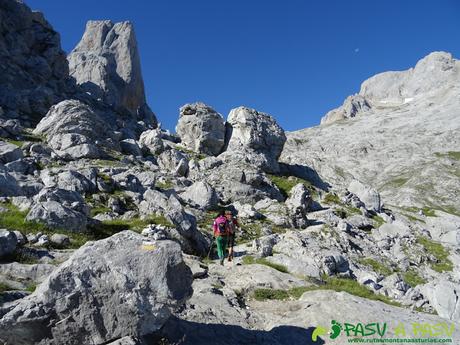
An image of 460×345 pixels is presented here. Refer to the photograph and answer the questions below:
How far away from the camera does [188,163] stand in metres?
55.6

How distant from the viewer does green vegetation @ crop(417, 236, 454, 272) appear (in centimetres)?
3697

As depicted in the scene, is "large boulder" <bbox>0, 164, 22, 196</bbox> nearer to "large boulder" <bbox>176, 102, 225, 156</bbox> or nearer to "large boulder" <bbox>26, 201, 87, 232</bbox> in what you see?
"large boulder" <bbox>26, 201, 87, 232</bbox>

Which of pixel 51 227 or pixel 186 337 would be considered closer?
pixel 186 337

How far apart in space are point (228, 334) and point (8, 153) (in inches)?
1316

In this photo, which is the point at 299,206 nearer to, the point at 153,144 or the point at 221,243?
the point at 221,243

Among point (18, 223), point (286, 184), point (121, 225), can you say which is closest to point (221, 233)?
point (121, 225)

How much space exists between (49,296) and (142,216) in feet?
57.1

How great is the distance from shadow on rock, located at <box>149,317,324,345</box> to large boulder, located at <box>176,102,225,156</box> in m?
58.4

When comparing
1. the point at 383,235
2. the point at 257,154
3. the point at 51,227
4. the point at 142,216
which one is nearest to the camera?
the point at 51,227

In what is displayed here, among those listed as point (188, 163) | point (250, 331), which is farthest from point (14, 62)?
point (250, 331)

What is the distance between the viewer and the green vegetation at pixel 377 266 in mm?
31234

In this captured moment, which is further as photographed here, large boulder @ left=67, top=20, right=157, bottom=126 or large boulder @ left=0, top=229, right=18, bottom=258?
large boulder @ left=67, top=20, right=157, bottom=126

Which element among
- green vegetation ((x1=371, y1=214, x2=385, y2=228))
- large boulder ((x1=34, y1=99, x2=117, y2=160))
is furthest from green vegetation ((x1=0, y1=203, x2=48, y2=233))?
green vegetation ((x1=371, y1=214, x2=385, y2=228))

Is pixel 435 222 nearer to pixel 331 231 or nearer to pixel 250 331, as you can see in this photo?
pixel 331 231
